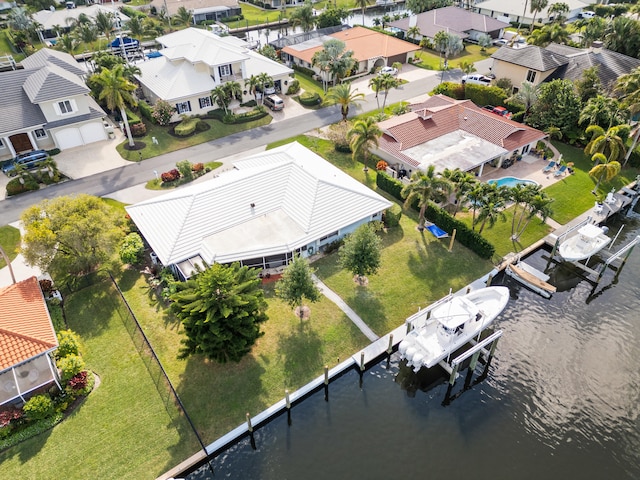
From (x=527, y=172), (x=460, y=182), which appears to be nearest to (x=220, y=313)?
(x=460, y=182)

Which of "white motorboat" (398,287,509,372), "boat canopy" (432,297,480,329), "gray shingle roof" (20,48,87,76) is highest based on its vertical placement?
"gray shingle roof" (20,48,87,76)

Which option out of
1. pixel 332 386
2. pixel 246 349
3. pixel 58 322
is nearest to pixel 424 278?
pixel 332 386

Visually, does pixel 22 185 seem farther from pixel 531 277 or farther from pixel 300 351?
pixel 531 277

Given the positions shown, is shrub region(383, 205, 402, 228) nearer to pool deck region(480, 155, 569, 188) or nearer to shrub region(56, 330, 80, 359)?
pool deck region(480, 155, 569, 188)

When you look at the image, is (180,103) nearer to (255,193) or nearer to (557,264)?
(255,193)

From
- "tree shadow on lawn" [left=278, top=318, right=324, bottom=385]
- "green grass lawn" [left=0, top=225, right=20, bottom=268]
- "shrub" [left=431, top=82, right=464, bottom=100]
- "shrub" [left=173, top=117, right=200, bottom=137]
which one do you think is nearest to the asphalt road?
"green grass lawn" [left=0, top=225, right=20, bottom=268]

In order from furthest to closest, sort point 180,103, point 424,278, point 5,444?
point 180,103, point 424,278, point 5,444

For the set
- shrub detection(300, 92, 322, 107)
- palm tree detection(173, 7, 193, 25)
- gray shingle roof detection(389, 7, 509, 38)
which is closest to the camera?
shrub detection(300, 92, 322, 107)
